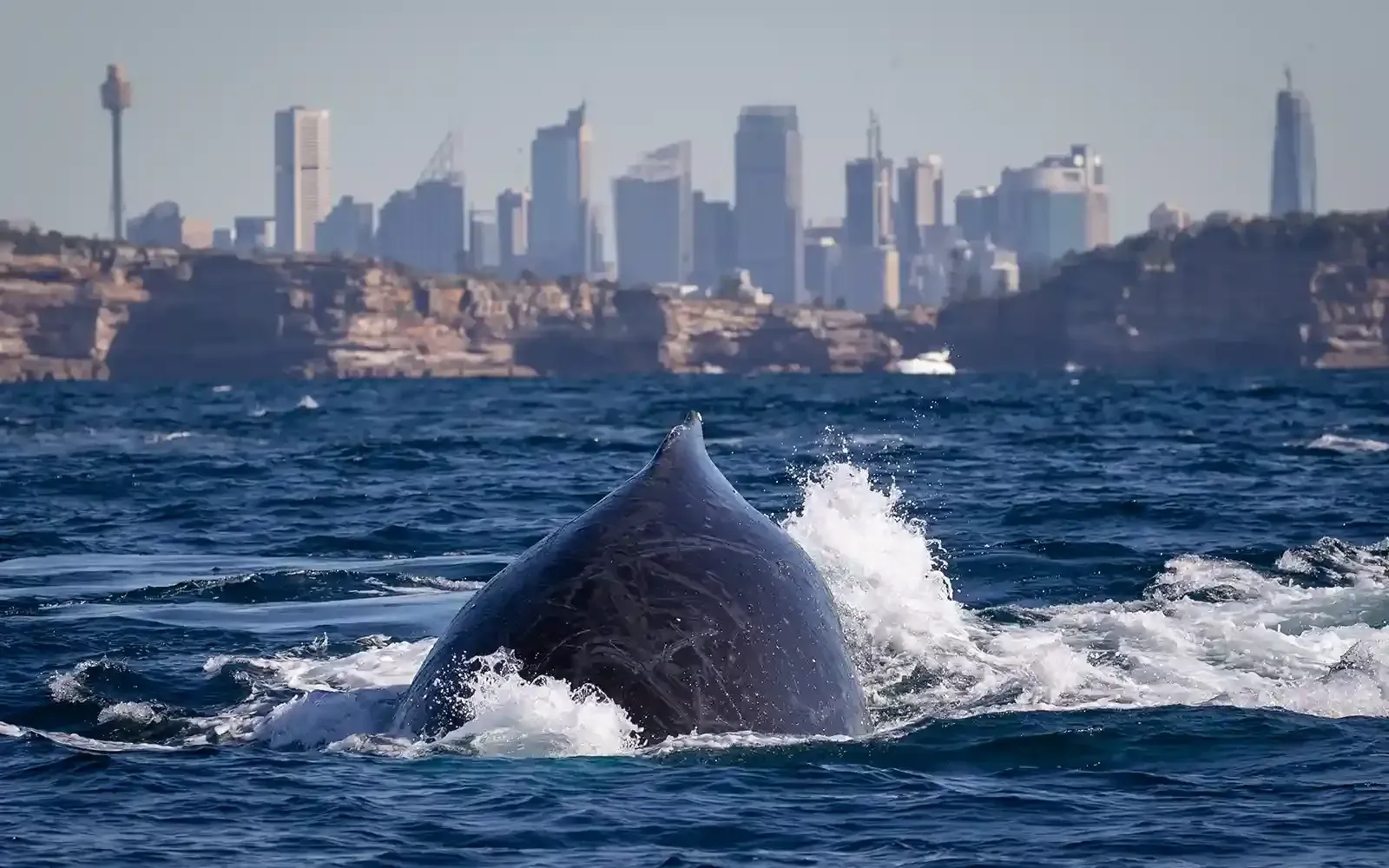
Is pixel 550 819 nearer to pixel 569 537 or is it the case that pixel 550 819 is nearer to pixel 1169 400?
pixel 569 537

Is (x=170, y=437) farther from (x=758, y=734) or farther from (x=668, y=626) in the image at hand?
(x=758, y=734)

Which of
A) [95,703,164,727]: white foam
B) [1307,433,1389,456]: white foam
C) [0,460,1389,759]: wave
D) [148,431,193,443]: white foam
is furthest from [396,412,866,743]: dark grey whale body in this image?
[148,431,193,443]: white foam

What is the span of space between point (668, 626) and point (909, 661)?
4670 millimetres

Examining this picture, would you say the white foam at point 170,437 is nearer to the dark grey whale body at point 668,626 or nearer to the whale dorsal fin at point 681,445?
the whale dorsal fin at point 681,445

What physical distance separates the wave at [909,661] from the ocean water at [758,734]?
32 mm

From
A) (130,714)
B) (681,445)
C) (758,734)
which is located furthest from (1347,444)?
(758,734)

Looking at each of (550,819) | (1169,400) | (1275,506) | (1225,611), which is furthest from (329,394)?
(550,819)

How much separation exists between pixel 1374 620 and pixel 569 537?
819cm

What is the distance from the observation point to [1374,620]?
15102mm

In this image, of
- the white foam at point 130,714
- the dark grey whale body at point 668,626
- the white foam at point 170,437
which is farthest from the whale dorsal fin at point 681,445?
the white foam at point 170,437

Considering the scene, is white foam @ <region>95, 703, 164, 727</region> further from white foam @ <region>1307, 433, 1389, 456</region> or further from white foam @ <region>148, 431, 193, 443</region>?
white foam @ <region>148, 431, 193, 443</region>

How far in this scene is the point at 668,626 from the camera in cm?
855

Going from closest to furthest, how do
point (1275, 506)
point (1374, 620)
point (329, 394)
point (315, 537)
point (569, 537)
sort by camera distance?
point (569, 537)
point (1374, 620)
point (315, 537)
point (1275, 506)
point (329, 394)

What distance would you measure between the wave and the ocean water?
0.03 m
